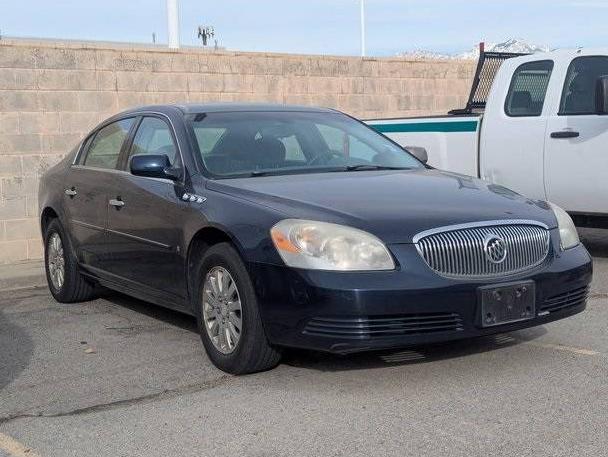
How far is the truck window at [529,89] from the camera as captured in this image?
8.97 metres

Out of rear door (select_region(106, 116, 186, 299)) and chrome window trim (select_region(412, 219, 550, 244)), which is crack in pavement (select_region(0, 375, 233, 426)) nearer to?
rear door (select_region(106, 116, 186, 299))

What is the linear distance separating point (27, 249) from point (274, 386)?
5.72m

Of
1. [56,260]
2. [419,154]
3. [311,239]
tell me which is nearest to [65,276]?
[56,260]

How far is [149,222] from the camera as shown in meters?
6.12

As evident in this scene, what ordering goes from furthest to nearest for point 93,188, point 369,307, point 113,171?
point 93,188 → point 113,171 → point 369,307

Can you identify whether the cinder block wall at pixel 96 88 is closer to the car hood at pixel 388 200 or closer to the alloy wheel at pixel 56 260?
the alloy wheel at pixel 56 260

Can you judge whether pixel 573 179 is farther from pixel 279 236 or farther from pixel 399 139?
pixel 279 236

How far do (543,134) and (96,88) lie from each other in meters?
4.88

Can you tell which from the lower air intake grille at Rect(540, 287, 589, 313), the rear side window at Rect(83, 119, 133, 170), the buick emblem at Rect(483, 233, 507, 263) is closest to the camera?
the buick emblem at Rect(483, 233, 507, 263)

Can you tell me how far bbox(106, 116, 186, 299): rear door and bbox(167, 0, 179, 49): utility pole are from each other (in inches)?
292

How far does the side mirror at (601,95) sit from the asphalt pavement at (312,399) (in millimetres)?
2486

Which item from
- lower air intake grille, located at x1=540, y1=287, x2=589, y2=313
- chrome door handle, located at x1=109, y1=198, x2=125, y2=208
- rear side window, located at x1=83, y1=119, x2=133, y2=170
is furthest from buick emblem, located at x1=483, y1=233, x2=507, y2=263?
rear side window, located at x1=83, y1=119, x2=133, y2=170

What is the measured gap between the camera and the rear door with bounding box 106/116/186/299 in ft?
19.2

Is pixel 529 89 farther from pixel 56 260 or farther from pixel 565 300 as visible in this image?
pixel 56 260
